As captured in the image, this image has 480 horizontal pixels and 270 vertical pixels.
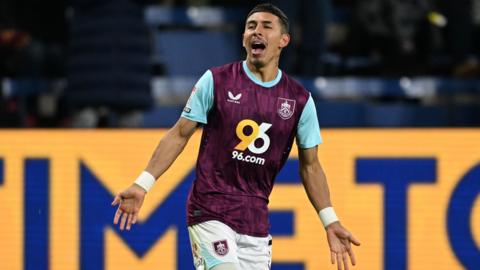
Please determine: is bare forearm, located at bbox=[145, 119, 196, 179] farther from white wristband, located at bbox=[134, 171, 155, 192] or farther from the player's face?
the player's face

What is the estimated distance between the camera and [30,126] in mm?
8695

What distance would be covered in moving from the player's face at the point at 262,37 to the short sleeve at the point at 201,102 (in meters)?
0.24

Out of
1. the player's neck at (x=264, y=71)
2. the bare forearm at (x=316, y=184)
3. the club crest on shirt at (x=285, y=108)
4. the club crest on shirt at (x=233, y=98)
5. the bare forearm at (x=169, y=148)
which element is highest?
the player's neck at (x=264, y=71)

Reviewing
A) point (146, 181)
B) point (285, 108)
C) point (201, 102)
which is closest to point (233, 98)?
point (201, 102)

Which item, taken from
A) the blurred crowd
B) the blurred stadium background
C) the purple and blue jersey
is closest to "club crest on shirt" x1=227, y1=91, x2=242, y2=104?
the purple and blue jersey

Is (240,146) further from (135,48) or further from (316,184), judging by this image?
(135,48)

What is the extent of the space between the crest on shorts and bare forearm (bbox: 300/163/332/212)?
60cm

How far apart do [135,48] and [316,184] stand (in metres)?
3.09

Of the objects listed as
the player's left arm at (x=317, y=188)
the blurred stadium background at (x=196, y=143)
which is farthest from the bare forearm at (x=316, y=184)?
the blurred stadium background at (x=196, y=143)

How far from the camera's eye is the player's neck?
5.23 meters

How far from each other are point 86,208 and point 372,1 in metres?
3.44

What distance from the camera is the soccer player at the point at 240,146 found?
5.12 metres

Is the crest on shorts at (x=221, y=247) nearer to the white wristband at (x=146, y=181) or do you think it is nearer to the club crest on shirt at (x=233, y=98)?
the white wristband at (x=146, y=181)

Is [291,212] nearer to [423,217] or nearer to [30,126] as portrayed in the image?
[423,217]
